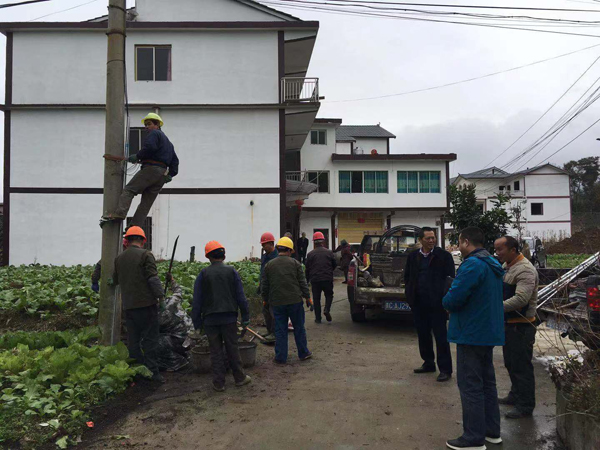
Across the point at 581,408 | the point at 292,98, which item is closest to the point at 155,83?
the point at 292,98

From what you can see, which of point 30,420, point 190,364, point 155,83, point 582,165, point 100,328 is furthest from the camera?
point 582,165

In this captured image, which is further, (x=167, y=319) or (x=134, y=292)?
(x=167, y=319)

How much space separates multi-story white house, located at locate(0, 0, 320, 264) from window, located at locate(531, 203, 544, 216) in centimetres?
4248

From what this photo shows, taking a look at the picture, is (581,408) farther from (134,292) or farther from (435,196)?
(435,196)

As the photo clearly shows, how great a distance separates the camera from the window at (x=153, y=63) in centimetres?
2248

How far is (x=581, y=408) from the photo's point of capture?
388cm

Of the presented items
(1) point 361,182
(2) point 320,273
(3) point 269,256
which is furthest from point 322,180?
(3) point 269,256

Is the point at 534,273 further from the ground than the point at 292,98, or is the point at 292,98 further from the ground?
the point at 292,98

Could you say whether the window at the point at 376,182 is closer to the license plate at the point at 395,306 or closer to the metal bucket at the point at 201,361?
the license plate at the point at 395,306

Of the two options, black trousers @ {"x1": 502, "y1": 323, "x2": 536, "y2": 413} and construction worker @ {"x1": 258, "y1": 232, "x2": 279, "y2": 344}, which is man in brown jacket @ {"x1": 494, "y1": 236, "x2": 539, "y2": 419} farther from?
construction worker @ {"x1": 258, "y1": 232, "x2": 279, "y2": 344}

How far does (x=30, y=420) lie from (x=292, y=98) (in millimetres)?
19757

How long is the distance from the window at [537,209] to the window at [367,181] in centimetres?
3012

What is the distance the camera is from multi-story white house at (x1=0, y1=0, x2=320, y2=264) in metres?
22.4

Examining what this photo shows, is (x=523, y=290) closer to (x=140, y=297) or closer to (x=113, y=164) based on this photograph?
(x=140, y=297)
